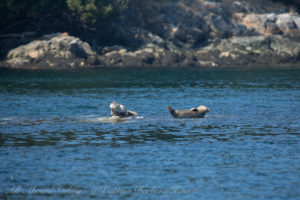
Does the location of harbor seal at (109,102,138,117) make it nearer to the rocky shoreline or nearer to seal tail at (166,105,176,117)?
seal tail at (166,105,176,117)

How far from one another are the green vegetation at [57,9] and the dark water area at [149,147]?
41.5 metres

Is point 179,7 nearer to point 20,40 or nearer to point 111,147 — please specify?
point 20,40

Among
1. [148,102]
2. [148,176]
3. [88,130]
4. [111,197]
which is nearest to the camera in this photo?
[111,197]

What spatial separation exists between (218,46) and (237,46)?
12.0ft

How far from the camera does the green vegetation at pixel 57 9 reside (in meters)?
88.1

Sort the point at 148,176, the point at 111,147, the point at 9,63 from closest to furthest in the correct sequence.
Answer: the point at 148,176 < the point at 111,147 < the point at 9,63

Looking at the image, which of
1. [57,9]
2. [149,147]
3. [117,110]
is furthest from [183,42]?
[149,147]

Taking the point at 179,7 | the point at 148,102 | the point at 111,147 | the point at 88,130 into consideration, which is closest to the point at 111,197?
the point at 111,147

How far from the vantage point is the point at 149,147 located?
24.3 meters

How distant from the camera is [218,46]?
3939 inches

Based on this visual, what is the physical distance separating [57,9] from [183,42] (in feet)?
84.7

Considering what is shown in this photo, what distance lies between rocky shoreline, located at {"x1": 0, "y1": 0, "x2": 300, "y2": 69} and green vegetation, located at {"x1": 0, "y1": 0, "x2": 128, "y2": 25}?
4637mm

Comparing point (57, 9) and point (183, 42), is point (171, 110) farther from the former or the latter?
point (183, 42)

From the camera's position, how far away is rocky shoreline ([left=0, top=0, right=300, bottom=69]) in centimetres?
9069
